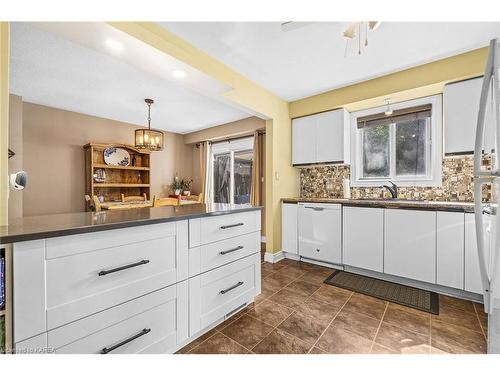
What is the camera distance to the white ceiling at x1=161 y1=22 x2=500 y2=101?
5.86 ft

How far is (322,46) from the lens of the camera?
2045 millimetres

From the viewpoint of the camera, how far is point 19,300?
0.76m

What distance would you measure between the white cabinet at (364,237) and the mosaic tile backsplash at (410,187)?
0.65 metres

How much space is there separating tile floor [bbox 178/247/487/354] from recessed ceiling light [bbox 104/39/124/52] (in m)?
2.17

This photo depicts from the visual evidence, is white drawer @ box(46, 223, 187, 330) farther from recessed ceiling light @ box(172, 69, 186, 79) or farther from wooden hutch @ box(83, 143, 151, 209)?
wooden hutch @ box(83, 143, 151, 209)

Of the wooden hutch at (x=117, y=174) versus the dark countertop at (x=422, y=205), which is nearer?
the dark countertop at (x=422, y=205)

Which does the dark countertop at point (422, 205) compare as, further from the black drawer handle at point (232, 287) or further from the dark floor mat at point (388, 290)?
the black drawer handle at point (232, 287)

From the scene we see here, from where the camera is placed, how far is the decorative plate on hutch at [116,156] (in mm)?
4325

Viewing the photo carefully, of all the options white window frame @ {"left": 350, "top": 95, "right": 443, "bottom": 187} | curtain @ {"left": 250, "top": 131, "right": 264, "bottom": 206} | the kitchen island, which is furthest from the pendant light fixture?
white window frame @ {"left": 350, "top": 95, "right": 443, "bottom": 187}

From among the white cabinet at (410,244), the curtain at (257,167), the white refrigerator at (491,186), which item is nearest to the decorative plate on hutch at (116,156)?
the curtain at (257,167)

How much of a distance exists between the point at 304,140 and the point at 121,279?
9.69ft
